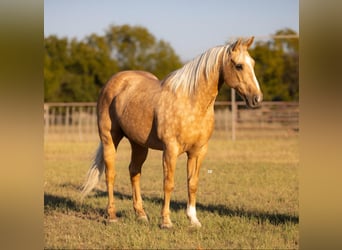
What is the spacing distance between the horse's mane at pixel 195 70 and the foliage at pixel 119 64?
858 inches

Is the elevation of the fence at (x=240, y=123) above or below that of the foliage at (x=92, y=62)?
below

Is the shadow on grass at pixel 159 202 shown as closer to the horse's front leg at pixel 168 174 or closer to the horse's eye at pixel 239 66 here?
the horse's front leg at pixel 168 174

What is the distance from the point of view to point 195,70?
5.10m

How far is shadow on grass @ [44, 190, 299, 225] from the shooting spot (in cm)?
558

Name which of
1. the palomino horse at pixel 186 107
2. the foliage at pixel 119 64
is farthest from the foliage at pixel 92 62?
the palomino horse at pixel 186 107

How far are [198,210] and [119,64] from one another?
24008mm

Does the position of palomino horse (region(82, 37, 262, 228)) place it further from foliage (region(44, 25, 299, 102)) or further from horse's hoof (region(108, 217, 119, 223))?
foliage (region(44, 25, 299, 102))

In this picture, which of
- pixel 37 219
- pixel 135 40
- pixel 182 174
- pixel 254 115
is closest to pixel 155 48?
pixel 135 40

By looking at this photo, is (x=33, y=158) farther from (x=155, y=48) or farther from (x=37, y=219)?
(x=155, y=48)

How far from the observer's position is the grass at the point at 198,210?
4.52 meters

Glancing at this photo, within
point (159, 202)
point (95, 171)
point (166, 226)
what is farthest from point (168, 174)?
point (159, 202)

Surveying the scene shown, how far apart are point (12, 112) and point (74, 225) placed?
400cm

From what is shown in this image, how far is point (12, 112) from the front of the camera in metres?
1.60

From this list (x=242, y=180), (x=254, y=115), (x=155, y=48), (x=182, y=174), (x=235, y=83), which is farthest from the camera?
(x=155, y=48)
